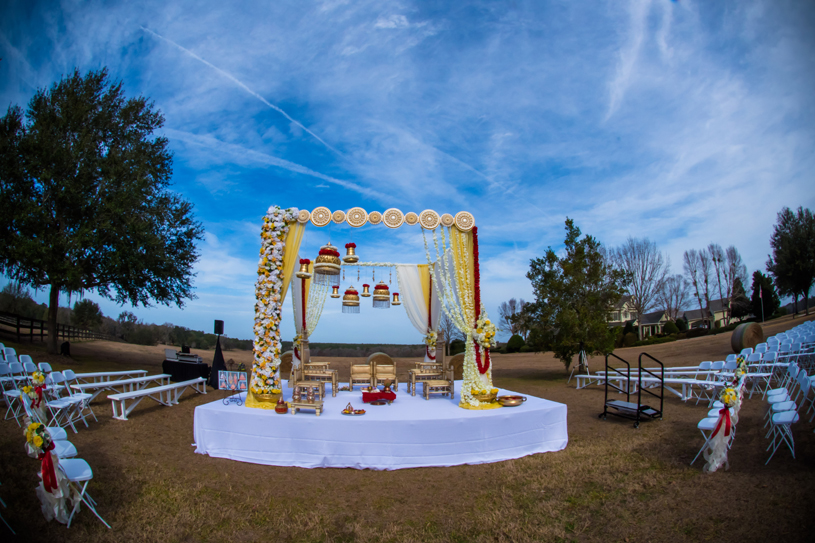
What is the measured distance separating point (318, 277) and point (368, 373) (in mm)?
2734

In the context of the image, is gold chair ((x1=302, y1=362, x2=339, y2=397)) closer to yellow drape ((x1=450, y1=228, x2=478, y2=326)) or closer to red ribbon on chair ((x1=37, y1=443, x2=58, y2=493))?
yellow drape ((x1=450, y1=228, x2=478, y2=326))

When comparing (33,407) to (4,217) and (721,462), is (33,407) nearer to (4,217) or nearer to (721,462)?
(721,462)

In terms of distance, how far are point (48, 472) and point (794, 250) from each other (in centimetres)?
2393

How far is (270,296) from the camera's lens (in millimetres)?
7266

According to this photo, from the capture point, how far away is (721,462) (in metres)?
5.43

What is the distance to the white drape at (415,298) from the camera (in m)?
12.0

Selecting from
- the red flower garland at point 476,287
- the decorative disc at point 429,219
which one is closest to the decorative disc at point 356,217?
the decorative disc at point 429,219

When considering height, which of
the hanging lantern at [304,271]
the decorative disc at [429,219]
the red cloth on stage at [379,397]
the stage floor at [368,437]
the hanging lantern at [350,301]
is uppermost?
the decorative disc at [429,219]

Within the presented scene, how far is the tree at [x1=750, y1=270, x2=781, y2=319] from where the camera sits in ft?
103

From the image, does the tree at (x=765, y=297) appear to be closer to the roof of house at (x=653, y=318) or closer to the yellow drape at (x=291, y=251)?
the roof of house at (x=653, y=318)

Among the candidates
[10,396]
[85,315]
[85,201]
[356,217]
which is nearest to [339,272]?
[356,217]

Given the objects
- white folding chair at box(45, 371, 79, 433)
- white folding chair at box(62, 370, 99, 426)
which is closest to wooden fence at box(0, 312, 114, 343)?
white folding chair at box(45, 371, 79, 433)

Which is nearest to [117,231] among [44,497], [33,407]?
[33,407]

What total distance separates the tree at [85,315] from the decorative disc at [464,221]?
103 feet
